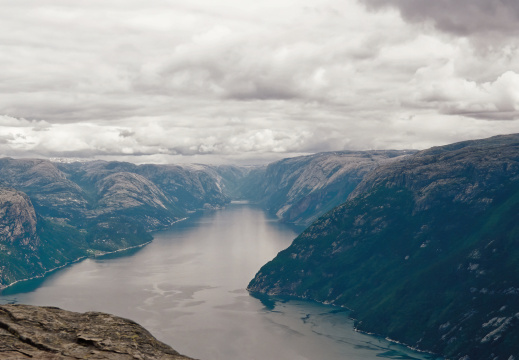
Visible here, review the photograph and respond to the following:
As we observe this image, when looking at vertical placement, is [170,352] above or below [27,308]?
below

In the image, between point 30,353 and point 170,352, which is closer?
point 30,353

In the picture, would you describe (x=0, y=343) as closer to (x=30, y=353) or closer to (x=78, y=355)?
(x=30, y=353)

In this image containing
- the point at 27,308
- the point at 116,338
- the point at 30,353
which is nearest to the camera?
the point at 30,353

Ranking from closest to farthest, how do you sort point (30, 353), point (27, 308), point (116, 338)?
point (30, 353), point (116, 338), point (27, 308)

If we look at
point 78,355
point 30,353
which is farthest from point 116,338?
point 30,353

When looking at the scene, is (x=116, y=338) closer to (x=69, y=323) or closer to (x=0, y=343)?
(x=69, y=323)

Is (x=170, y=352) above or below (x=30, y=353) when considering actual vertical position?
below
